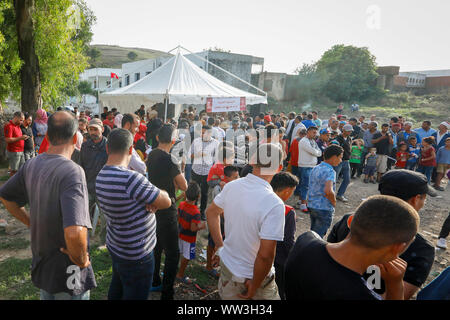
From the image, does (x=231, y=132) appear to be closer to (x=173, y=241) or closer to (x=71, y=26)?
(x=173, y=241)

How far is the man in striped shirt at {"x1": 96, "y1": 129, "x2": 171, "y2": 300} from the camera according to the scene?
6.64 feet

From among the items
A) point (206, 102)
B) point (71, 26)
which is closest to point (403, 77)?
point (206, 102)

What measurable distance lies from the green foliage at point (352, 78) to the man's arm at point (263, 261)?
31301 millimetres

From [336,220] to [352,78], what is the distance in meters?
28.6

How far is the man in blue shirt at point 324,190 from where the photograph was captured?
3.83 meters

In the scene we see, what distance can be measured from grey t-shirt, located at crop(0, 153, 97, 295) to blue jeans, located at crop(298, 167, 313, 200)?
5.19 meters

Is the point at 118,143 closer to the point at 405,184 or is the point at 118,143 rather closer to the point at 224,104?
the point at 405,184

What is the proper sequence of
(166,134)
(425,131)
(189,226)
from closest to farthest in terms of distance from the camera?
(166,134)
(189,226)
(425,131)

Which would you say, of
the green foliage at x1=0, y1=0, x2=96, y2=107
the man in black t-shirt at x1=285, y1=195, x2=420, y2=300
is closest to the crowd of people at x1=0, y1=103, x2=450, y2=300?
the man in black t-shirt at x1=285, y1=195, x2=420, y2=300

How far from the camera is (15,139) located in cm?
615

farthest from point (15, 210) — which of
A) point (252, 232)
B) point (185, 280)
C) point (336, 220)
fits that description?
point (336, 220)

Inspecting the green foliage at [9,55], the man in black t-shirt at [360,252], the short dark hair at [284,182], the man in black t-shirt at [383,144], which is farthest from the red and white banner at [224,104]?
the man in black t-shirt at [360,252]

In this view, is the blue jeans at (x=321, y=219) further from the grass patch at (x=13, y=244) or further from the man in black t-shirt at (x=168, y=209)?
the grass patch at (x=13, y=244)

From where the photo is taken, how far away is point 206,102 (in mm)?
8852
